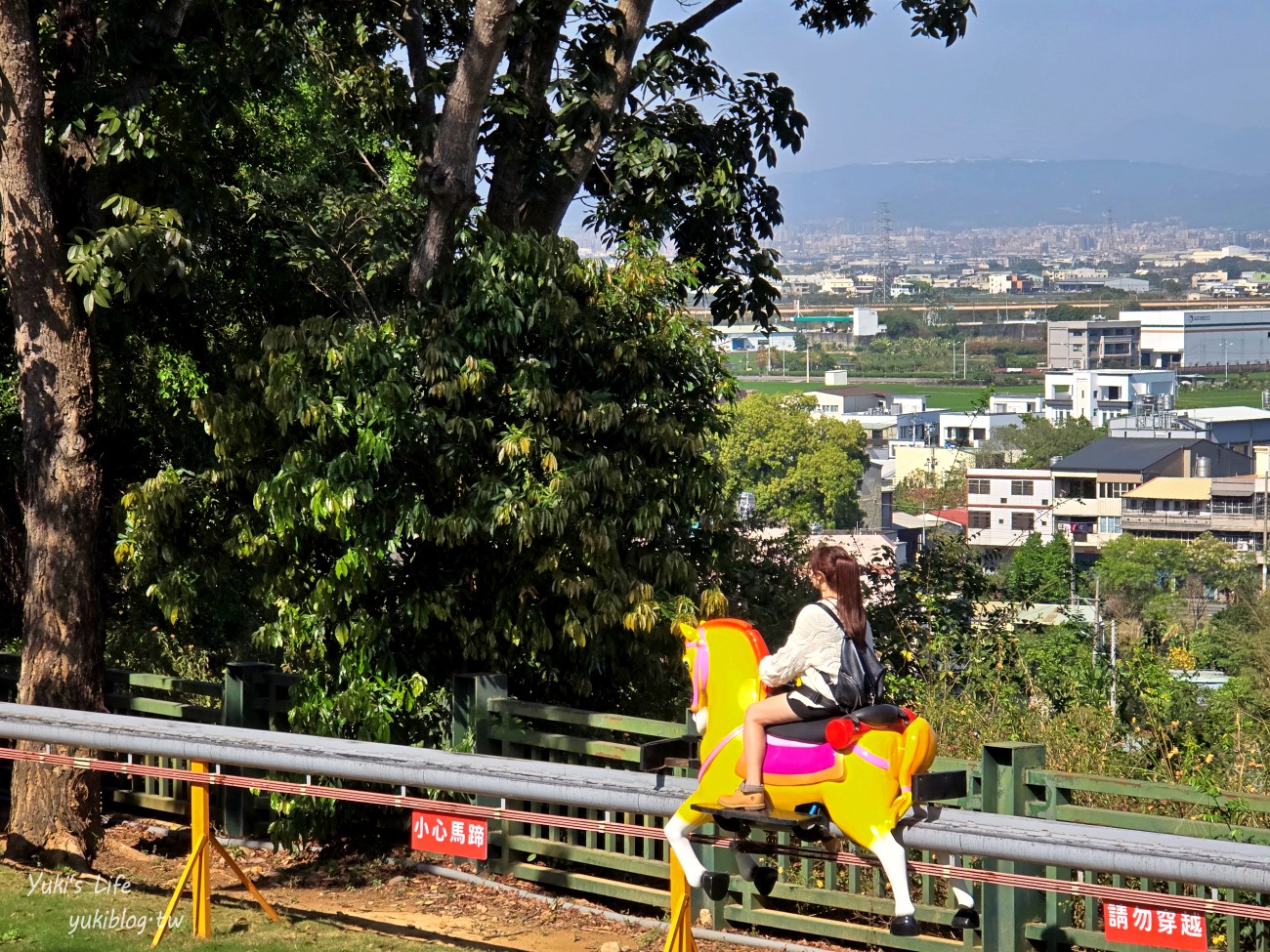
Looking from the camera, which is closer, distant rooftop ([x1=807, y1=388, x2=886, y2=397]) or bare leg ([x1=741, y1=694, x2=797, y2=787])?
bare leg ([x1=741, y1=694, x2=797, y2=787])

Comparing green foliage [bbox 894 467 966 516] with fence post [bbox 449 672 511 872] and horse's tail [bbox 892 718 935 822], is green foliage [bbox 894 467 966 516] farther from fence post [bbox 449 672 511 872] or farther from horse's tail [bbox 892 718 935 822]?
horse's tail [bbox 892 718 935 822]

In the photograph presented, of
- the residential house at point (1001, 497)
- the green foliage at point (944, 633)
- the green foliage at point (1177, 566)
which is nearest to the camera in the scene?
the green foliage at point (944, 633)

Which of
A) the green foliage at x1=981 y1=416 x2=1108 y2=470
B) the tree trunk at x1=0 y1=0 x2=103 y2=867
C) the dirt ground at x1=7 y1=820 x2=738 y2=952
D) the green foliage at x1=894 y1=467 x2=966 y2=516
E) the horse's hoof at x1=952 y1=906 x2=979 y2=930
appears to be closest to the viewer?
the horse's hoof at x1=952 y1=906 x2=979 y2=930

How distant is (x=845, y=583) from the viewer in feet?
16.9

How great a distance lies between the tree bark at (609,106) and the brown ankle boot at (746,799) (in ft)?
21.3

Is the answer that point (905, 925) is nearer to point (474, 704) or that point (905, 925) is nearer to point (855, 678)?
point (855, 678)

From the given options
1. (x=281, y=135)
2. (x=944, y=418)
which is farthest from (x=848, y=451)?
→ (x=281, y=135)

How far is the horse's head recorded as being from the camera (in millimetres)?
5234

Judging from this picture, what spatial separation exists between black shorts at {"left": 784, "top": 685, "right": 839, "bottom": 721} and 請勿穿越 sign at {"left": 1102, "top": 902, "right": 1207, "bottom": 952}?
125 centimetres

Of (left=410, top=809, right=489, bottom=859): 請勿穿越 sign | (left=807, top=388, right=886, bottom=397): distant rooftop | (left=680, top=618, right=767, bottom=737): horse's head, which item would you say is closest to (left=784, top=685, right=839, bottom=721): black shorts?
(left=680, top=618, right=767, bottom=737): horse's head

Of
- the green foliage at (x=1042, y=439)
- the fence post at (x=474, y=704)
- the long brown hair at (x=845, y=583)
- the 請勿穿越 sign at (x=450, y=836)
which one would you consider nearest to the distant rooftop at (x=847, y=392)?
the green foliage at (x=1042, y=439)

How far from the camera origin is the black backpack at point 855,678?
16.6 ft

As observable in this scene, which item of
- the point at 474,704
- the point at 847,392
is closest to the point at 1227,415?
the point at 847,392

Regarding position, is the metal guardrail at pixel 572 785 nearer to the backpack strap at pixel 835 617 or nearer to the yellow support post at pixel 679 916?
the yellow support post at pixel 679 916
